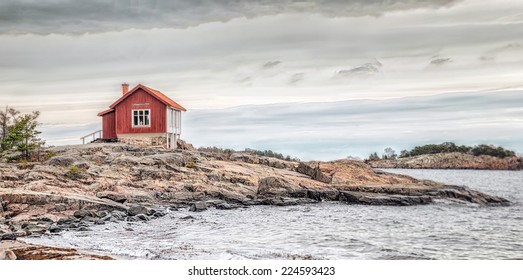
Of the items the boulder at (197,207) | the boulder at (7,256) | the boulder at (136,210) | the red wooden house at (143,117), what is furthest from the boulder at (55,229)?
the red wooden house at (143,117)

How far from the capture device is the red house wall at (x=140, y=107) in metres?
24.3

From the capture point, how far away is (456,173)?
82.5ft

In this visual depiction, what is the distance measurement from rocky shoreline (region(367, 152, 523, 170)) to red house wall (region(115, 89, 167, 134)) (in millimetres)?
9076

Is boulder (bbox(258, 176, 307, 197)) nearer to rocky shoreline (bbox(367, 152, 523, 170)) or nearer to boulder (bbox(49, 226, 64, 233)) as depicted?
rocky shoreline (bbox(367, 152, 523, 170))

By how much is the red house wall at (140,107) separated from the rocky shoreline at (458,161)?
9076 millimetres

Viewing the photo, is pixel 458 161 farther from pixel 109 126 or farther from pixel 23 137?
pixel 23 137

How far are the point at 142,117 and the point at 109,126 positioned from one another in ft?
5.48

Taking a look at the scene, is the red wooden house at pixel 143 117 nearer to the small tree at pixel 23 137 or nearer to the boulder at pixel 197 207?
the small tree at pixel 23 137

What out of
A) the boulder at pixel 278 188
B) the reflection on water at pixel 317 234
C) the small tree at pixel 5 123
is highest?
the small tree at pixel 5 123

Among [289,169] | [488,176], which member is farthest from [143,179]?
[488,176]

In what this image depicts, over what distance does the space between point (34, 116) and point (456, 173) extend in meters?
17.2

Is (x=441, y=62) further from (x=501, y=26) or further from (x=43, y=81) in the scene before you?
(x=43, y=81)

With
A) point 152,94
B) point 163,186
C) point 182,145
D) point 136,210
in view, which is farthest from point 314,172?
point 136,210

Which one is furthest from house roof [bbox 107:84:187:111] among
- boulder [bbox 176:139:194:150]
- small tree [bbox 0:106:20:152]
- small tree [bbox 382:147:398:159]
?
small tree [bbox 382:147:398:159]
